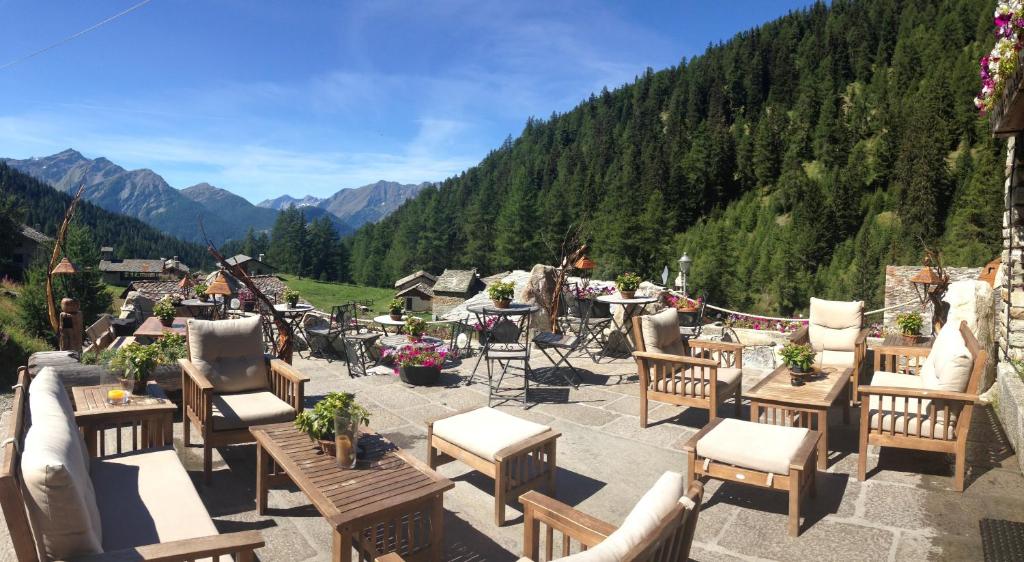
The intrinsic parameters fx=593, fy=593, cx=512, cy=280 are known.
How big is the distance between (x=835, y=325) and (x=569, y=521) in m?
5.44

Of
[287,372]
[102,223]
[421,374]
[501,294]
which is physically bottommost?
[421,374]

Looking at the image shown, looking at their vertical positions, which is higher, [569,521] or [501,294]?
[501,294]

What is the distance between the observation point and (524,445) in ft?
11.5

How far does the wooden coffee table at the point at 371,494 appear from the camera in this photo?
8.30 ft

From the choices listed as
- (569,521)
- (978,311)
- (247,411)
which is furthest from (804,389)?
(247,411)

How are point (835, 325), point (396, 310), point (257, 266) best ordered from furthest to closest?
1. point (257, 266)
2. point (396, 310)
3. point (835, 325)

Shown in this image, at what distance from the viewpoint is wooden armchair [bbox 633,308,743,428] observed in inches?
193

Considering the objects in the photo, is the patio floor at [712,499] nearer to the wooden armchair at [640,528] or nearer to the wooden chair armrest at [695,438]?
the wooden chair armrest at [695,438]

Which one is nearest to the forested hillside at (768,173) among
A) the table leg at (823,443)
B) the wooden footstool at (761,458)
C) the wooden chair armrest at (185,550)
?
the table leg at (823,443)

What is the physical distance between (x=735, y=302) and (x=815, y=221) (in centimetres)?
1136

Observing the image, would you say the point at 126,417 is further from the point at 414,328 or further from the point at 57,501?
the point at 414,328

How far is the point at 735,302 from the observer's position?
4766 centimetres

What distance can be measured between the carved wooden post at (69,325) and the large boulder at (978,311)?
9732mm

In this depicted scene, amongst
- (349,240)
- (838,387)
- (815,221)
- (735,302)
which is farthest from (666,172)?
(838,387)
